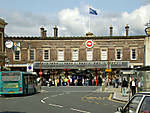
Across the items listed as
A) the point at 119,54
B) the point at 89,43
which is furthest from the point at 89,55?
the point at 119,54

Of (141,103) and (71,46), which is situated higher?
(71,46)

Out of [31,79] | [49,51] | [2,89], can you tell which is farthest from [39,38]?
[2,89]

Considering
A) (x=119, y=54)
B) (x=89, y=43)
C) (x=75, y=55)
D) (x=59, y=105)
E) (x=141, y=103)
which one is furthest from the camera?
(x=75, y=55)

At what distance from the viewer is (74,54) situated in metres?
55.7

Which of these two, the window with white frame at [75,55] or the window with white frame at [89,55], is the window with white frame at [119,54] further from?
the window with white frame at [75,55]

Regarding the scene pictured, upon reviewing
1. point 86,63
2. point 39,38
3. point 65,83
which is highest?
point 39,38

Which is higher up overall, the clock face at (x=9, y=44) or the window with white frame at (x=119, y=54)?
the clock face at (x=9, y=44)

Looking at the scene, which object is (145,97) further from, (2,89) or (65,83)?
(65,83)

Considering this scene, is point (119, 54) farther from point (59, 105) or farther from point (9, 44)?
point (59, 105)

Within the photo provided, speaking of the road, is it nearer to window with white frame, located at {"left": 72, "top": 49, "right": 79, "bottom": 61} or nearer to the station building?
the station building

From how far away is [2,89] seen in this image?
28016 millimetres

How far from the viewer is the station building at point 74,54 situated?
54375 millimetres

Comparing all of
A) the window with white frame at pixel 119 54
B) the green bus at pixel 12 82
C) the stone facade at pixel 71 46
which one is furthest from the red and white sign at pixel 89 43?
the green bus at pixel 12 82

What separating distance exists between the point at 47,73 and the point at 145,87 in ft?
123
